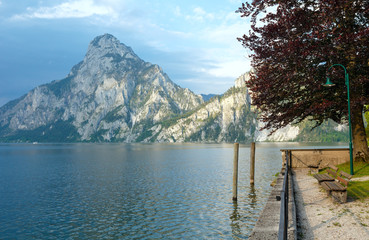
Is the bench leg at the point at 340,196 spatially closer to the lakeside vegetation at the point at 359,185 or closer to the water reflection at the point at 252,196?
the lakeside vegetation at the point at 359,185

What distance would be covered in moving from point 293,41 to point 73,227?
22666 millimetres

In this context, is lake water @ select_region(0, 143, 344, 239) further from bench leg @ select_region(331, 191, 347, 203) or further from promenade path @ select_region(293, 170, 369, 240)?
bench leg @ select_region(331, 191, 347, 203)

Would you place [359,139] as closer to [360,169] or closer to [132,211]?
[360,169]

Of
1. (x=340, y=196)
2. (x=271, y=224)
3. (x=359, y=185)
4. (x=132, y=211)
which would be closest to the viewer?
(x=271, y=224)

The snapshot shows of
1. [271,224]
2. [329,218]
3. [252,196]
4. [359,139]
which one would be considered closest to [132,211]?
[252,196]

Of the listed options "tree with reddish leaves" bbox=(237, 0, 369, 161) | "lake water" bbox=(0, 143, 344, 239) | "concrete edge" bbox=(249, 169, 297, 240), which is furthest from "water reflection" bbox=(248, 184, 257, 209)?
"concrete edge" bbox=(249, 169, 297, 240)

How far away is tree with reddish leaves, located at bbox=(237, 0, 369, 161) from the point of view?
77.7 ft

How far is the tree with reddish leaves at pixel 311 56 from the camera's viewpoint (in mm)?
23672

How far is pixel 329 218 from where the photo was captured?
44.2 ft

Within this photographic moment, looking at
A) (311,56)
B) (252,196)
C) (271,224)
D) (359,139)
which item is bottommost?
(252,196)

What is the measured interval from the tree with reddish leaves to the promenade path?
969 cm

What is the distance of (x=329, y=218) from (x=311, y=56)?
16.2m

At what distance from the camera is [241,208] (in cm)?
2608

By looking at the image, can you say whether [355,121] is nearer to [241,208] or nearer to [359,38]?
[359,38]
